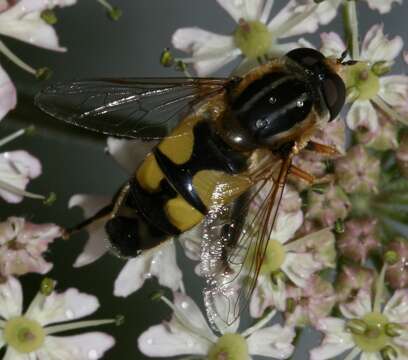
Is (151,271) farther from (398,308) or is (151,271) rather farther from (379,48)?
(379,48)

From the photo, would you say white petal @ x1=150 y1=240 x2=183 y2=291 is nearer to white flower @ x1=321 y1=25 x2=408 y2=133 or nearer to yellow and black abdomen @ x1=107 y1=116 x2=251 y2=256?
yellow and black abdomen @ x1=107 y1=116 x2=251 y2=256

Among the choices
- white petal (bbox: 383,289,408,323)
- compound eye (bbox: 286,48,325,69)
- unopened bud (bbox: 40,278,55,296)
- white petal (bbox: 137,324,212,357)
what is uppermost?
compound eye (bbox: 286,48,325,69)

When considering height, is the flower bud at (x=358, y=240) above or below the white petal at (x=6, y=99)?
below

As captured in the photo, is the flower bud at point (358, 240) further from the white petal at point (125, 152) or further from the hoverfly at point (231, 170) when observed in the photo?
the white petal at point (125, 152)

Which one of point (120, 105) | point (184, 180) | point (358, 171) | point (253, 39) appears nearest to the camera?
point (184, 180)

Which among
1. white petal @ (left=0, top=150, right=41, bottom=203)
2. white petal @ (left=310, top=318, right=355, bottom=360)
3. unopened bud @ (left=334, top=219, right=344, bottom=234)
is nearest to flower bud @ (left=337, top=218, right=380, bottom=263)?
unopened bud @ (left=334, top=219, right=344, bottom=234)

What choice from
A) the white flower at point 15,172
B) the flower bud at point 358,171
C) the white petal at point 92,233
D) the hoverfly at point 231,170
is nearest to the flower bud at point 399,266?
the flower bud at point 358,171

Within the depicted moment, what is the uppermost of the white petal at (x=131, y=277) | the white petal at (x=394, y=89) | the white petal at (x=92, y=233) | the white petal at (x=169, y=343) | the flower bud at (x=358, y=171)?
the white petal at (x=394, y=89)

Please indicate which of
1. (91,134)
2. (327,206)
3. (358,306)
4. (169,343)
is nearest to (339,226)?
(327,206)
